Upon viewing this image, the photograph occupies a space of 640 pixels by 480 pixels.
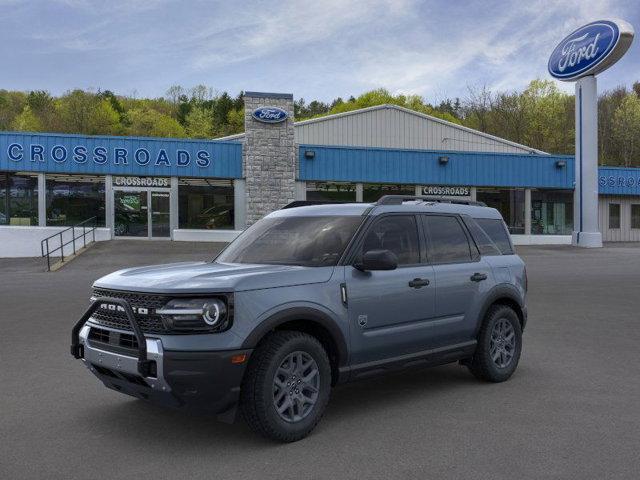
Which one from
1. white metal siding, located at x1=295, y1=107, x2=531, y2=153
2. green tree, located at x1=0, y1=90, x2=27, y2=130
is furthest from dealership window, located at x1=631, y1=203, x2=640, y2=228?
green tree, located at x1=0, y1=90, x2=27, y2=130

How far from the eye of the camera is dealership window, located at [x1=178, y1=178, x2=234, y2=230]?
28.2 metres

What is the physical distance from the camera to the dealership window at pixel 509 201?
32.2 metres

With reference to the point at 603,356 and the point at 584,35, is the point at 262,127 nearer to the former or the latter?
the point at 584,35

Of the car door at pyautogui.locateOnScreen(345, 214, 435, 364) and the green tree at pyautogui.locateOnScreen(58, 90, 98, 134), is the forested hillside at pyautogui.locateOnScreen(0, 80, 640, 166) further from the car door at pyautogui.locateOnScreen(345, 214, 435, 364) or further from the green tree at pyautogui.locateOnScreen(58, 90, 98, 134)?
the car door at pyautogui.locateOnScreen(345, 214, 435, 364)

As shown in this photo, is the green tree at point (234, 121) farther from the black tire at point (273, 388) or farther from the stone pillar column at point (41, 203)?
the black tire at point (273, 388)

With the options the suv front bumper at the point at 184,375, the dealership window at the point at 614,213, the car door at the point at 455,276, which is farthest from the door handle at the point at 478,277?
the dealership window at the point at 614,213

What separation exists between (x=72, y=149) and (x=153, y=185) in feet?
12.3

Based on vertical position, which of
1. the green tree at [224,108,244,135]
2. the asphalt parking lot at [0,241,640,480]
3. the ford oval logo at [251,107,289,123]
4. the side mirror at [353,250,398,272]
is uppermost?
the green tree at [224,108,244,135]

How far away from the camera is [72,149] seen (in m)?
26.6

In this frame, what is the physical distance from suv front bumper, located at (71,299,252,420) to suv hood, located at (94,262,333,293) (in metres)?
0.29

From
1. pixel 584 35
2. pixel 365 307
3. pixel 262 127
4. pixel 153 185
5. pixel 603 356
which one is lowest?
pixel 603 356

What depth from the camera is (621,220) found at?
36531 mm

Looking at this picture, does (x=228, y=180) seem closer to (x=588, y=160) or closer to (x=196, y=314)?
(x=588, y=160)

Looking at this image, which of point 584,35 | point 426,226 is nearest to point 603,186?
point 584,35
